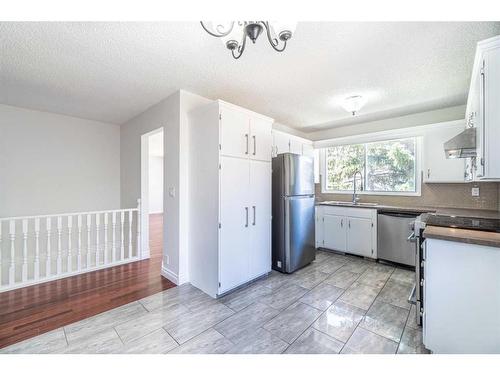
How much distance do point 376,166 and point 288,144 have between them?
1.85m

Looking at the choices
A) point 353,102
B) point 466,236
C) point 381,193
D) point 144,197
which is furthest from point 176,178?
point 381,193

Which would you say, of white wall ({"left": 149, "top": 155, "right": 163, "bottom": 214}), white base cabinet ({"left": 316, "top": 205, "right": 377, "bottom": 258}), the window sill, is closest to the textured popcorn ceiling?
the window sill

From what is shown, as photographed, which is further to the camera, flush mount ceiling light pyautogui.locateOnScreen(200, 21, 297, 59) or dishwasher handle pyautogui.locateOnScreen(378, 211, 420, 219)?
dishwasher handle pyautogui.locateOnScreen(378, 211, 420, 219)

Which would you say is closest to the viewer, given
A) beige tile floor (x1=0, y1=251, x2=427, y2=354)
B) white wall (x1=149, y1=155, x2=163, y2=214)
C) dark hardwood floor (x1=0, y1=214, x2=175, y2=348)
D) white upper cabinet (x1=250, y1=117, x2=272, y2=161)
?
beige tile floor (x1=0, y1=251, x2=427, y2=354)

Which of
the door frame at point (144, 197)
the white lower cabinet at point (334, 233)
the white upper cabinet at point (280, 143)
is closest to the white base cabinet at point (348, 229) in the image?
the white lower cabinet at point (334, 233)

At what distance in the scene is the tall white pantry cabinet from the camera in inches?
96.3

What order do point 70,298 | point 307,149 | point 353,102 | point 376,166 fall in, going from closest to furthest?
point 70,298 < point 353,102 < point 376,166 < point 307,149

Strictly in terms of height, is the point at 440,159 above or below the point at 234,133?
→ below

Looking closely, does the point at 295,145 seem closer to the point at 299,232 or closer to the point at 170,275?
the point at 299,232

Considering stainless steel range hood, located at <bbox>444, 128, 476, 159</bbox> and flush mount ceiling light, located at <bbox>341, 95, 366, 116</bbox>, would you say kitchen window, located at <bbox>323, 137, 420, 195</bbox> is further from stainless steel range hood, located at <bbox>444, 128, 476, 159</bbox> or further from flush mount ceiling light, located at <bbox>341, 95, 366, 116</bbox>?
stainless steel range hood, located at <bbox>444, 128, 476, 159</bbox>

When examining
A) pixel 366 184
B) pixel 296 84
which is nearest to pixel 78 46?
pixel 296 84

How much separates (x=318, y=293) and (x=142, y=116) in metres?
3.87

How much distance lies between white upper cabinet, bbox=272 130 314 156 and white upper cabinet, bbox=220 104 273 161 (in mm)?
592

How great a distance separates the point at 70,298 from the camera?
242 centimetres
